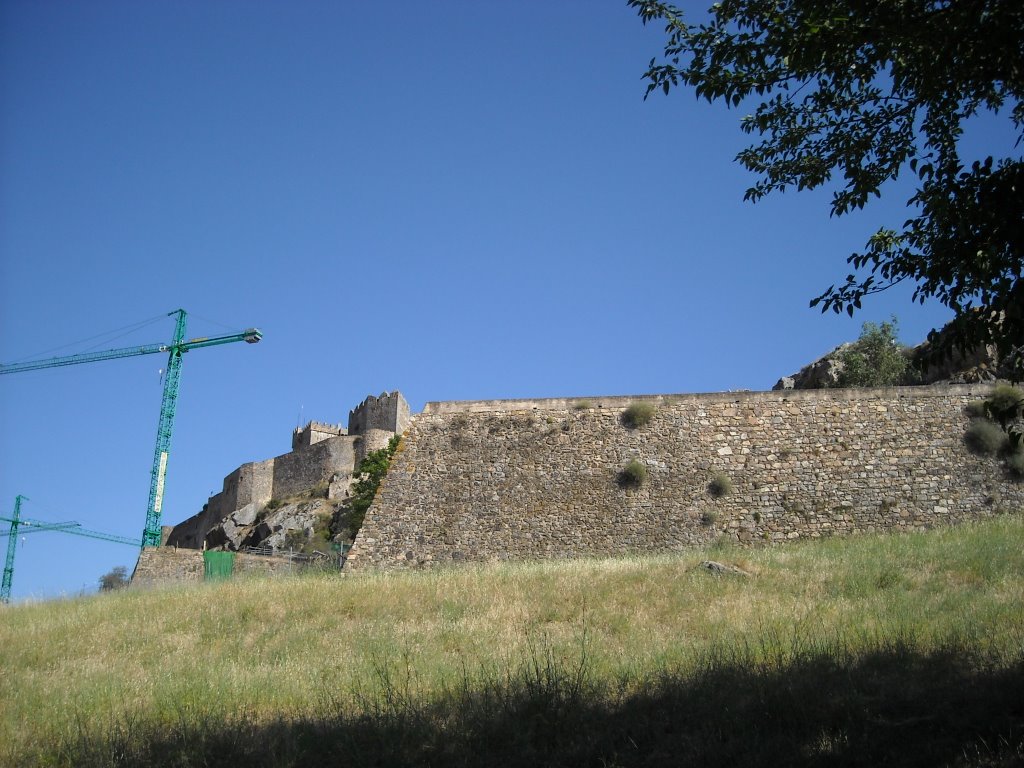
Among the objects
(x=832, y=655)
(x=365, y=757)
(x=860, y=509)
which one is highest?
(x=860, y=509)

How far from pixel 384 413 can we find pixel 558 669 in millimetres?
56184

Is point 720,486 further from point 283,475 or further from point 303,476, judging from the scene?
point 283,475

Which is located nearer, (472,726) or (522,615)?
(472,726)

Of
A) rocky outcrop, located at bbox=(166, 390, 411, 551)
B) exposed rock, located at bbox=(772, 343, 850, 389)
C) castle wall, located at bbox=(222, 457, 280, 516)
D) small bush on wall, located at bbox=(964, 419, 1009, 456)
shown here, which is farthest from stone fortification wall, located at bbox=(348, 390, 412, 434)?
small bush on wall, located at bbox=(964, 419, 1009, 456)

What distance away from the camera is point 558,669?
8.95 metres

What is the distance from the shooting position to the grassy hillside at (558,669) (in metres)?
7.12

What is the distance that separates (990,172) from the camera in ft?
24.3

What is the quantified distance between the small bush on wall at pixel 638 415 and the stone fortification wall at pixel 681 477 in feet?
0.46

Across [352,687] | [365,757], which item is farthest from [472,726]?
[352,687]

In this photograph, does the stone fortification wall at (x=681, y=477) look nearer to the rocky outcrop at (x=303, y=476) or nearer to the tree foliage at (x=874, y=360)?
the tree foliage at (x=874, y=360)

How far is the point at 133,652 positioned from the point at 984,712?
1062 centimetres

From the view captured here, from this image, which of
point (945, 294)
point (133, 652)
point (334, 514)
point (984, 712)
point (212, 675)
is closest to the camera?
point (984, 712)

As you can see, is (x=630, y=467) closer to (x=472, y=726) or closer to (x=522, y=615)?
(x=522, y=615)

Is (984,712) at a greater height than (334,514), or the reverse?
(334,514)
